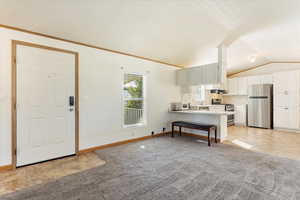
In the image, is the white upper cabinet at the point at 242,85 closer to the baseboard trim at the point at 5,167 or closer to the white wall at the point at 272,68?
the white wall at the point at 272,68

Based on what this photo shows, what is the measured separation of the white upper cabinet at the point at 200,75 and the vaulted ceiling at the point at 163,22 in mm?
561

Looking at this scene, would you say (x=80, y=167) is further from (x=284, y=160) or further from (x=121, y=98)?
(x=284, y=160)

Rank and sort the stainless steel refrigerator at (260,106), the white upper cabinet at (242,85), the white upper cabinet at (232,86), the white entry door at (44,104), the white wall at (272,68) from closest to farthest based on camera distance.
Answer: the white entry door at (44,104) < the stainless steel refrigerator at (260,106) < the white wall at (272,68) < the white upper cabinet at (242,85) < the white upper cabinet at (232,86)

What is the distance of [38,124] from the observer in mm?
2758

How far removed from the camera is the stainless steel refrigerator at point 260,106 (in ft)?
19.0

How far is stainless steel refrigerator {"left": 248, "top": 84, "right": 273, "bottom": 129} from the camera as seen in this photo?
19.0 feet

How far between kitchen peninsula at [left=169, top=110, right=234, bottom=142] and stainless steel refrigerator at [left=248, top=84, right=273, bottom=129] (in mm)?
2279

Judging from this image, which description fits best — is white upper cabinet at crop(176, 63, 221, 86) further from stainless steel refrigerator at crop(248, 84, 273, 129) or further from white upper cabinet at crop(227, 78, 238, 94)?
white upper cabinet at crop(227, 78, 238, 94)

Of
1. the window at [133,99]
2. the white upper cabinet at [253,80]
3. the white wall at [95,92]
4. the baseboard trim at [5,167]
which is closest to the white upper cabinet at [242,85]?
the white upper cabinet at [253,80]

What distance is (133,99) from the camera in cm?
427

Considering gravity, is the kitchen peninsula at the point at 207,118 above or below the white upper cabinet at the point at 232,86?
below

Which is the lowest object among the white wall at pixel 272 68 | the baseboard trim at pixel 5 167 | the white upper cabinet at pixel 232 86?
the baseboard trim at pixel 5 167

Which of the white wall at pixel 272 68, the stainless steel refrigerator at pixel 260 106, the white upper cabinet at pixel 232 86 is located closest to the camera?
the stainless steel refrigerator at pixel 260 106

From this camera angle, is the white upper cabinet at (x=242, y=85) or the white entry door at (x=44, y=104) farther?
the white upper cabinet at (x=242, y=85)
